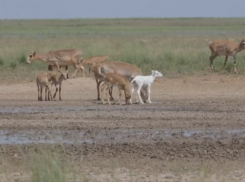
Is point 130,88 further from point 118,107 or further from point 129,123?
point 129,123

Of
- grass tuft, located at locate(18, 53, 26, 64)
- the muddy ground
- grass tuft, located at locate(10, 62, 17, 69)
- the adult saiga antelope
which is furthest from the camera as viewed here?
grass tuft, located at locate(18, 53, 26, 64)

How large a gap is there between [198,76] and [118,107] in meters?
6.98

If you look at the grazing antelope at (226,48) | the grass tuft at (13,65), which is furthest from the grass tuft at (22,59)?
the grazing antelope at (226,48)

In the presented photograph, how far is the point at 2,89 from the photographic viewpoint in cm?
2331

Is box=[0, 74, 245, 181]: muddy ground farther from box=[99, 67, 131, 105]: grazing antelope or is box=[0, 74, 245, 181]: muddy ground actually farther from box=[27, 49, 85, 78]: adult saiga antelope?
box=[27, 49, 85, 78]: adult saiga antelope

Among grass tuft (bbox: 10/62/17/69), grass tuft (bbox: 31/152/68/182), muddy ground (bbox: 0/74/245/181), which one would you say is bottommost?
muddy ground (bbox: 0/74/245/181)

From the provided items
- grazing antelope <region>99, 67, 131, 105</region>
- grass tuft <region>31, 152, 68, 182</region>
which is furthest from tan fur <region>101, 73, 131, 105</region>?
grass tuft <region>31, 152, 68, 182</region>

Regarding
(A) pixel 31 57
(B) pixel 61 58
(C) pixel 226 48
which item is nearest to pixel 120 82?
(B) pixel 61 58

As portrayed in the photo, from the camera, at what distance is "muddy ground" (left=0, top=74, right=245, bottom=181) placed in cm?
1116

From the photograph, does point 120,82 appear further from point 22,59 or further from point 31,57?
point 22,59

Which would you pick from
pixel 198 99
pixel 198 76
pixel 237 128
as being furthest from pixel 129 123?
pixel 198 76

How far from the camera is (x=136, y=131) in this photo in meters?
14.3

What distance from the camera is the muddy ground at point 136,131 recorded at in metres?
11.2

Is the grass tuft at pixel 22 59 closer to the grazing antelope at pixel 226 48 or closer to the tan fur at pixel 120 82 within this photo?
the grazing antelope at pixel 226 48
